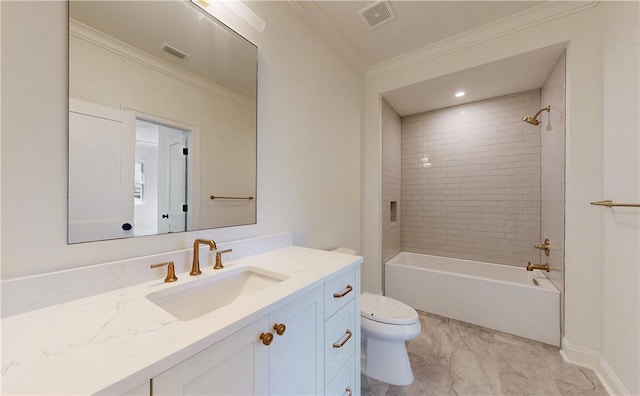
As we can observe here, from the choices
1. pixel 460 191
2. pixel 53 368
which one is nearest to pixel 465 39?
pixel 460 191

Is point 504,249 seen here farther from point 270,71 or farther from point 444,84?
point 270,71

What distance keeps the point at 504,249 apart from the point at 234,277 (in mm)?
3079

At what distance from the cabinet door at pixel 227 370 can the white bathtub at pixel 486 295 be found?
221 centimetres

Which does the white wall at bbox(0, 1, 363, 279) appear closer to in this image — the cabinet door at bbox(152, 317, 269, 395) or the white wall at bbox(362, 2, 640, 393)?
the cabinet door at bbox(152, 317, 269, 395)

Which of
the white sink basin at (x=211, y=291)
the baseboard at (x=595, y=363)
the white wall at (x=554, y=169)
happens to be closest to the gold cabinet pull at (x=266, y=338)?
the white sink basin at (x=211, y=291)

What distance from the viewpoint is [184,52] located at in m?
1.17

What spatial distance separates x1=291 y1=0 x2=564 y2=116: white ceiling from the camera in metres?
1.79

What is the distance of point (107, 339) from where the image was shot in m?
0.57

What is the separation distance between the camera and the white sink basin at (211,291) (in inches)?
35.6

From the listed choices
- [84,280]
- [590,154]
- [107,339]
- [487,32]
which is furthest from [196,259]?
[487,32]

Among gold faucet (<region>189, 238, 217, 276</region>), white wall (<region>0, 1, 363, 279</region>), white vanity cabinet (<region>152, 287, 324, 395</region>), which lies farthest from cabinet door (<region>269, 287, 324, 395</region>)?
white wall (<region>0, 1, 363, 279</region>)

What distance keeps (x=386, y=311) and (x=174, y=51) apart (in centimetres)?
194

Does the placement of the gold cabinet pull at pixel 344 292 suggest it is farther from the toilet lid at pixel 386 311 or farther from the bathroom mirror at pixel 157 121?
the bathroom mirror at pixel 157 121

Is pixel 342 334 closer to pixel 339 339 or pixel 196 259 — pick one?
pixel 339 339
